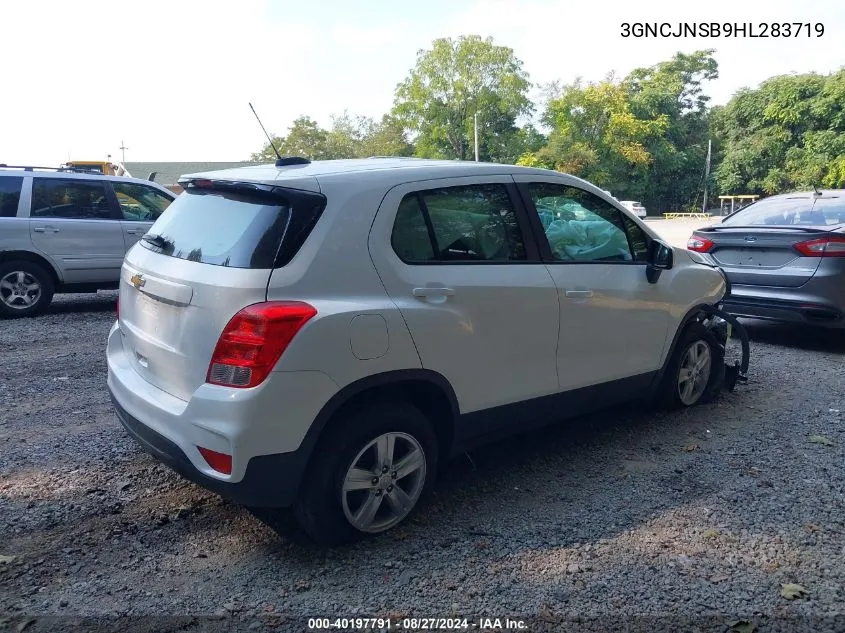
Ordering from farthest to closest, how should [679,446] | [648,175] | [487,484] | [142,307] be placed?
[648,175]
[679,446]
[487,484]
[142,307]

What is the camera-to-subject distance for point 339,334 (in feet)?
9.77

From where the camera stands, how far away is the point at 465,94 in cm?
6125

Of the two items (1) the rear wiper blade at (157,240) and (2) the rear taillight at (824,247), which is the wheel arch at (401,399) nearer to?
(1) the rear wiper blade at (157,240)

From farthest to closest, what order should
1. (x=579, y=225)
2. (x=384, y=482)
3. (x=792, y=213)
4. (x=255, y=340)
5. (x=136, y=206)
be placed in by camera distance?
(x=136, y=206), (x=792, y=213), (x=579, y=225), (x=384, y=482), (x=255, y=340)

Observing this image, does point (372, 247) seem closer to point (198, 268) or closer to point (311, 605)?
point (198, 268)

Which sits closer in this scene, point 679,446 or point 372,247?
point 372,247

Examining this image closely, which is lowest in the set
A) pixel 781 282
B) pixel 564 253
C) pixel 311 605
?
pixel 311 605

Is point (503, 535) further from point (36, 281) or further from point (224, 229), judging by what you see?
point (36, 281)

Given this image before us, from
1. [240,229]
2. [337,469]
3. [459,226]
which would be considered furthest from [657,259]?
[240,229]

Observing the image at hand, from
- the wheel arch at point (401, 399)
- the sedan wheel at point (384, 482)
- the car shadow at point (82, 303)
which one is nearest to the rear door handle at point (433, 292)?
the wheel arch at point (401, 399)

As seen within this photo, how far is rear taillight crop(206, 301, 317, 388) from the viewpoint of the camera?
283 cm

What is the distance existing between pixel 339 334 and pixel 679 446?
2637 mm

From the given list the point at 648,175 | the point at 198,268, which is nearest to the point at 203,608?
the point at 198,268

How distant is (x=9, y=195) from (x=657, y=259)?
7.68 m
